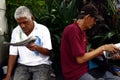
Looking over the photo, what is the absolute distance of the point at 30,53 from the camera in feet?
14.6

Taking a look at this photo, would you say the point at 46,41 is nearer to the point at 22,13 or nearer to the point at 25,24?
the point at 25,24

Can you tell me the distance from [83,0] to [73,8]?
297 millimetres

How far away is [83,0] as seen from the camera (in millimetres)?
5516

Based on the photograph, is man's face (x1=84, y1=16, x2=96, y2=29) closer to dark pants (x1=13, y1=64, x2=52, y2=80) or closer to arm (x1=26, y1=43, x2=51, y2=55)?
arm (x1=26, y1=43, x2=51, y2=55)

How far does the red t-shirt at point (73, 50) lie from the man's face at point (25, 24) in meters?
0.59

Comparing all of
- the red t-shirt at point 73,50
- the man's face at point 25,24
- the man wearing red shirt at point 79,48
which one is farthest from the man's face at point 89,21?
the man's face at point 25,24

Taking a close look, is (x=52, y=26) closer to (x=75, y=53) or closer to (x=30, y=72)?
(x=30, y=72)

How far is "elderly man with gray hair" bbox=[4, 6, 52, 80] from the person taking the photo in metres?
4.33

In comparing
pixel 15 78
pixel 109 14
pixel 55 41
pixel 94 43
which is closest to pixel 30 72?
pixel 15 78

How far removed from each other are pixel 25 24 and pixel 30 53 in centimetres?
41

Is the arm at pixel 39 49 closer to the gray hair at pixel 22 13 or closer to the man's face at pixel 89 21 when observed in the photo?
the gray hair at pixel 22 13

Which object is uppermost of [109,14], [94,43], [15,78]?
[109,14]

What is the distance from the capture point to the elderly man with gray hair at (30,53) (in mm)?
4326

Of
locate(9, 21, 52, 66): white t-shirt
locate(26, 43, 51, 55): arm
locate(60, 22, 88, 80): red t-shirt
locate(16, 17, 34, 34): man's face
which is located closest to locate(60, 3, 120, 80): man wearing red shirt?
locate(60, 22, 88, 80): red t-shirt
